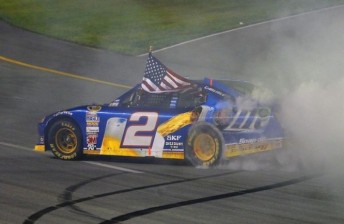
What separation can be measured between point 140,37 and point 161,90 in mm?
11750

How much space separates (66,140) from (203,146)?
6.94 feet

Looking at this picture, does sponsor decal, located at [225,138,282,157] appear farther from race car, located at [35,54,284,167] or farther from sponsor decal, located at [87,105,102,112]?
sponsor decal, located at [87,105,102,112]

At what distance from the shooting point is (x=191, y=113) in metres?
10.5

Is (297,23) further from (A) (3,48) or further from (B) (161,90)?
(A) (3,48)

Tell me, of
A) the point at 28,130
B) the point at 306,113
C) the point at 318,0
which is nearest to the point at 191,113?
the point at 306,113

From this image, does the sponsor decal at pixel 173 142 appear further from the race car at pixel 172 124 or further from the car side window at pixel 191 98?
the car side window at pixel 191 98

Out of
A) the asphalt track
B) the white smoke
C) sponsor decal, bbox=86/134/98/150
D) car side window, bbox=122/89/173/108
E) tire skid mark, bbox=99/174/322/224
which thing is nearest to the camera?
tire skid mark, bbox=99/174/322/224

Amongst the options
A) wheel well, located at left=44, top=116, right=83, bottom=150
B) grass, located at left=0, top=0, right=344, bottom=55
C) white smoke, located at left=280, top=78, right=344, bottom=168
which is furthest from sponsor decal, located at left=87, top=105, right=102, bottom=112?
grass, located at left=0, top=0, right=344, bottom=55

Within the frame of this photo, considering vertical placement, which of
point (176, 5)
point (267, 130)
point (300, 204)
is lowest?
point (300, 204)

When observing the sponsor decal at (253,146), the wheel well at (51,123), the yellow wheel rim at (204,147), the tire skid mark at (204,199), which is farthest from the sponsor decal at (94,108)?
the tire skid mark at (204,199)

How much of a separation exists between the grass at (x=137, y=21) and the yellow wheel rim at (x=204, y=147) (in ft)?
32.8

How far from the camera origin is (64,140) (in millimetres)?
11242

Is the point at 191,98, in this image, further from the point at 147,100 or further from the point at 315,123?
the point at 315,123

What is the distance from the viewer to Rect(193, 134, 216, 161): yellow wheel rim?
10.3m
